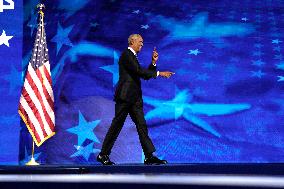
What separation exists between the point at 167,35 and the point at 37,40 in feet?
6.10

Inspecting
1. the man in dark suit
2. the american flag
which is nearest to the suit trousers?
the man in dark suit

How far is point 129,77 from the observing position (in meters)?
6.91

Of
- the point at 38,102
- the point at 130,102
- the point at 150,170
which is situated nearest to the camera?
the point at 150,170

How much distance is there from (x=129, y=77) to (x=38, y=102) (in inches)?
82.5

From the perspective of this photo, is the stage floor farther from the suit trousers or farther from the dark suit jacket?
the dark suit jacket

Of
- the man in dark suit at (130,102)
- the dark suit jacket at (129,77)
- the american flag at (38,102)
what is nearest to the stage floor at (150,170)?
the man in dark suit at (130,102)

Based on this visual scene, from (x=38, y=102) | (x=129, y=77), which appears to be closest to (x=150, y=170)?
(x=129, y=77)

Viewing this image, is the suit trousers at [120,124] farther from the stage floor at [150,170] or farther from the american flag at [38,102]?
the american flag at [38,102]

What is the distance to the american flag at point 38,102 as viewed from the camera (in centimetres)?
856

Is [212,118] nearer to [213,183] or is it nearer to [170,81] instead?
[170,81]

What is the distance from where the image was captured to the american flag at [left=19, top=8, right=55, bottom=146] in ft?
28.1

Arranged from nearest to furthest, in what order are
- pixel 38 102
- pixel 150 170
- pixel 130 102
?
pixel 150 170
pixel 130 102
pixel 38 102

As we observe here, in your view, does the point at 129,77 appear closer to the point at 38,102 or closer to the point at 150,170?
the point at 150,170

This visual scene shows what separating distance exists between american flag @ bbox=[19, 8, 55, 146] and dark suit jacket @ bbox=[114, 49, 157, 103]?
1.92 m
